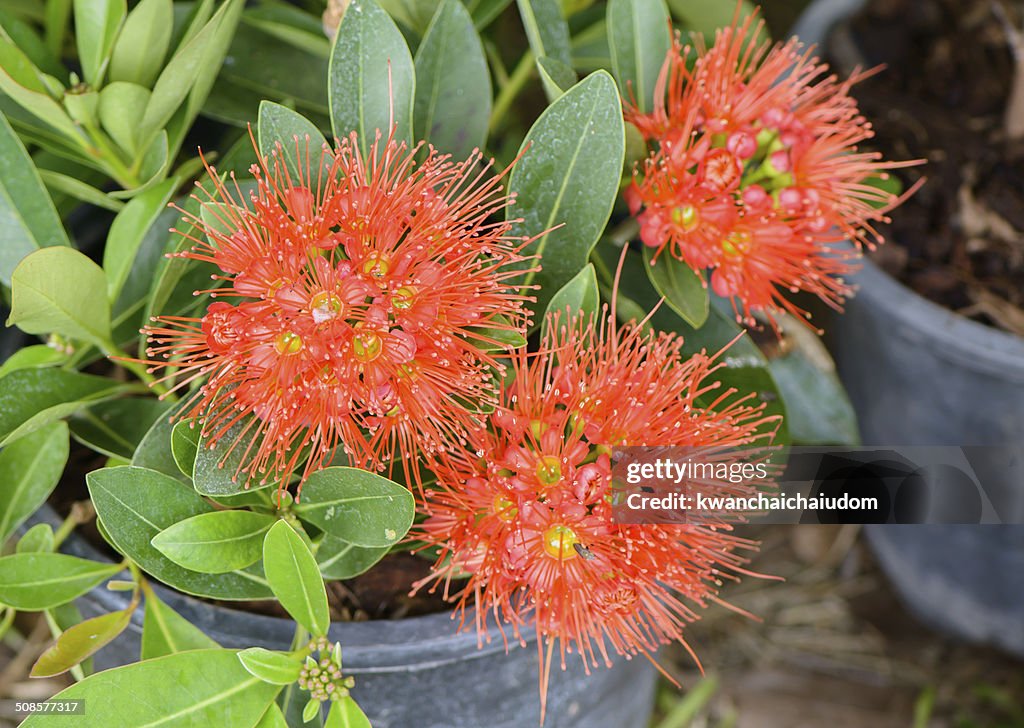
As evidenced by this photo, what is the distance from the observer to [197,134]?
3.43 feet

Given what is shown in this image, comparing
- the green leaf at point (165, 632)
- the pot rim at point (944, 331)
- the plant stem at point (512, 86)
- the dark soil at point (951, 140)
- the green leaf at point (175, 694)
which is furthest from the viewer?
the dark soil at point (951, 140)

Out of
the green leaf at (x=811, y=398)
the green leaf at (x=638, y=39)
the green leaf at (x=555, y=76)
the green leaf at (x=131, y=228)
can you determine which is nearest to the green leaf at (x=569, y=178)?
the green leaf at (x=555, y=76)

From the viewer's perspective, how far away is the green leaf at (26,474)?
741 mm

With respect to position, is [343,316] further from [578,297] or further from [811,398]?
[811,398]

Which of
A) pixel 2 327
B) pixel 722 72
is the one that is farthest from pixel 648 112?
pixel 2 327

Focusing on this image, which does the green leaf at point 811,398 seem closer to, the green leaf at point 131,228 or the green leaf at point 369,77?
the green leaf at point 369,77

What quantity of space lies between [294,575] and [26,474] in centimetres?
25

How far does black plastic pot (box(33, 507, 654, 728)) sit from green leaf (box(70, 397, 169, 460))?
0.28 feet

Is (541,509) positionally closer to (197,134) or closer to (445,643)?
(445,643)

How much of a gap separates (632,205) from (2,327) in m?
0.59

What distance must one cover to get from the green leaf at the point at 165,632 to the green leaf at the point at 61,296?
194 millimetres

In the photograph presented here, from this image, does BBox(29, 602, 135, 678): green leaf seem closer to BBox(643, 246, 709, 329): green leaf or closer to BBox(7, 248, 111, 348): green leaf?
BBox(7, 248, 111, 348): green leaf

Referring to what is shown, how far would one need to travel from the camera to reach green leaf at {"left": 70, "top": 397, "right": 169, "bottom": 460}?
76cm

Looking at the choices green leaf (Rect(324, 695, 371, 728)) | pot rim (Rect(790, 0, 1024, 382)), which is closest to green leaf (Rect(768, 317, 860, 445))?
pot rim (Rect(790, 0, 1024, 382))
